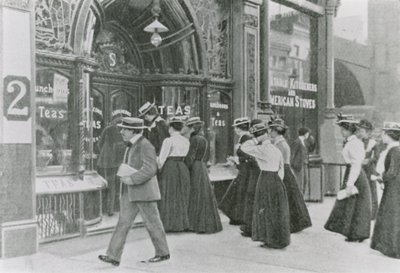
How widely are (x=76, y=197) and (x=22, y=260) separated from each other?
5.20 ft

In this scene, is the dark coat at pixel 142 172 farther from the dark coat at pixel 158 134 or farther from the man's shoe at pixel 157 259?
the dark coat at pixel 158 134

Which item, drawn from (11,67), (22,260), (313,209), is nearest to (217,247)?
(22,260)

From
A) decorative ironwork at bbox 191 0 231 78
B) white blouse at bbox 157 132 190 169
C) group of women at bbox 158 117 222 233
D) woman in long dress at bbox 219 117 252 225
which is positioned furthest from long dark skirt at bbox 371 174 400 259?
decorative ironwork at bbox 191 0 231 78

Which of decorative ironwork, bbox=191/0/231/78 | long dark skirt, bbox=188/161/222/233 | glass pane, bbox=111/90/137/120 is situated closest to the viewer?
long dark skirt, bbox=188/161/222/233

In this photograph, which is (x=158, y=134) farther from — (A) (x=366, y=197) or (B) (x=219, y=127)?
(A) (x=366, y=197)

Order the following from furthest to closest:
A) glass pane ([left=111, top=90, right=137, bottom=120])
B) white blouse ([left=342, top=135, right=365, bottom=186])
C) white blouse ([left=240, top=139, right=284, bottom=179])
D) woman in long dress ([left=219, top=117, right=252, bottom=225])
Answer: glass pane ([left=111, top=90, right=137, bottom=120]), woman in long dress ([left=219, top=117, right=252, bottom=225]), white blouse ([left=342, top=135, right=365, bottom=186]), white blouse ([left=240, top=139, right=284, bottom=179])

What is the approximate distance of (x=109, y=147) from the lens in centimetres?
977

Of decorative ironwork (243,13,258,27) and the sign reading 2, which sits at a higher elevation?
→ decorative ironwork (243,13,258,27)

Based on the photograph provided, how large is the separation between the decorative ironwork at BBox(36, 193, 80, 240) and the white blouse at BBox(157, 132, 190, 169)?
151 cm

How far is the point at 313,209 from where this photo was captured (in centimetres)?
1208

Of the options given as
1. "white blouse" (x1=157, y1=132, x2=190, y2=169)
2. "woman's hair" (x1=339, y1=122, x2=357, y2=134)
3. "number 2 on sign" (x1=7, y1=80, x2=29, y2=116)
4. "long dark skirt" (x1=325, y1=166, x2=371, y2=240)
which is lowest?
"long dark skirt" (x1=325, y1=166, x2=371, y2=240)

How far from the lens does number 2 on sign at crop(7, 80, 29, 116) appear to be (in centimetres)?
685

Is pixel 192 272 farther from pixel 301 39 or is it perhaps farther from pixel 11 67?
pixel 301 39

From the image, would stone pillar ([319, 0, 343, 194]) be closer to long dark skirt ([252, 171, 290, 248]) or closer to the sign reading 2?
long dark skirt ([252, 171, 290, 248])
